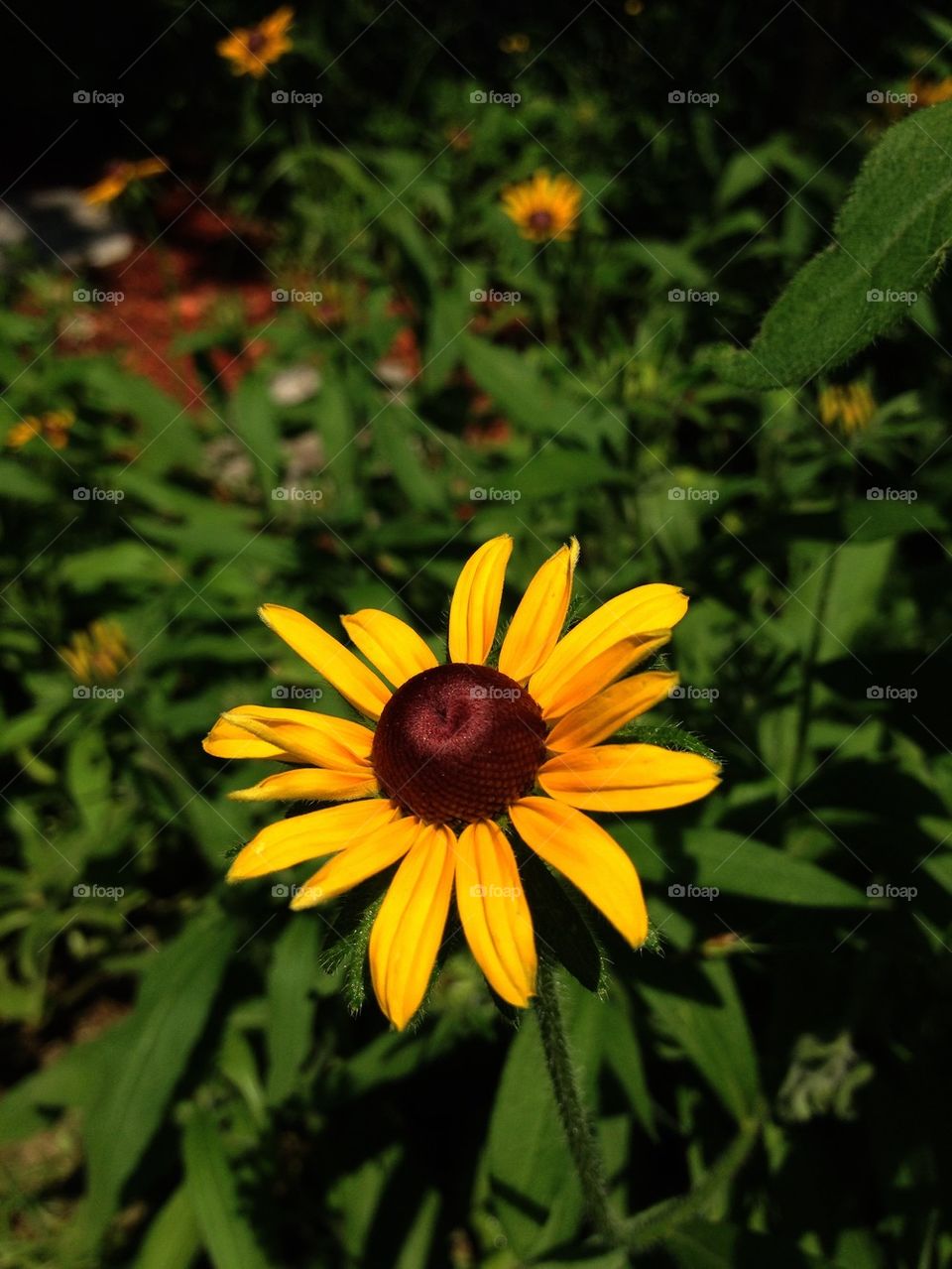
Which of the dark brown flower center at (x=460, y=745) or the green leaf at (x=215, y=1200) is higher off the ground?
the dark brown flower center at (x=460, y=745)

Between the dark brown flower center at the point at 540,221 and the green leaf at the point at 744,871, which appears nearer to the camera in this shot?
the green leaf at the point at 744,871

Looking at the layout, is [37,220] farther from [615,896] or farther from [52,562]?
[615,896]
